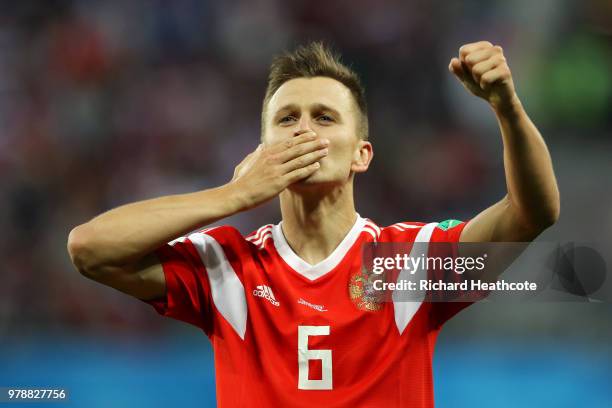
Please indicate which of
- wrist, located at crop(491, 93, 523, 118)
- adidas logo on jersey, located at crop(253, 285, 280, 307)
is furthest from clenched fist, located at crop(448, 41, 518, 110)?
adidas logo on jersey, located at crop(253, 285, 280, 307)

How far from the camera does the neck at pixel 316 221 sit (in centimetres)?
263

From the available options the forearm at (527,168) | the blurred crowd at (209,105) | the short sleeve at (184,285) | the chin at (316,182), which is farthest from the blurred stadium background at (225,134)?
the forearm at (527,168)

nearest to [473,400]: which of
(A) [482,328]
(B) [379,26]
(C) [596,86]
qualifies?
(A) [482,328]

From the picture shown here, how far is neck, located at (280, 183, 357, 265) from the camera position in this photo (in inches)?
104

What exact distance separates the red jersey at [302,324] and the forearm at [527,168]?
0.36 m

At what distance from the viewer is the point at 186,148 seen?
22.4ft

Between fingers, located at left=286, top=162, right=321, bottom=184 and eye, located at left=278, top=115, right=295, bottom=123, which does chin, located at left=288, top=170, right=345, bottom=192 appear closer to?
fingers, located at left=286, top=162, right=321, bottom=184

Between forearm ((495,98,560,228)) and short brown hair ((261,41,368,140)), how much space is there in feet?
2.71

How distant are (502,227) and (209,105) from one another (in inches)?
210

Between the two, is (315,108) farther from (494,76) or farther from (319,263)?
(494,76)

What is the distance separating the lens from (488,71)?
1.91 m

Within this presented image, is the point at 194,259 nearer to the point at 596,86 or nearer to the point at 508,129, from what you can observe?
the point at 508,129

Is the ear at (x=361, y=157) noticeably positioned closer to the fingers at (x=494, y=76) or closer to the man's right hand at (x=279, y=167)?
the man's right hand at (x=279, y=167)

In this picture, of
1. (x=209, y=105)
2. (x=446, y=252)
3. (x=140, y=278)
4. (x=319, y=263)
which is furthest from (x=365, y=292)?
(x=209, y=105)
